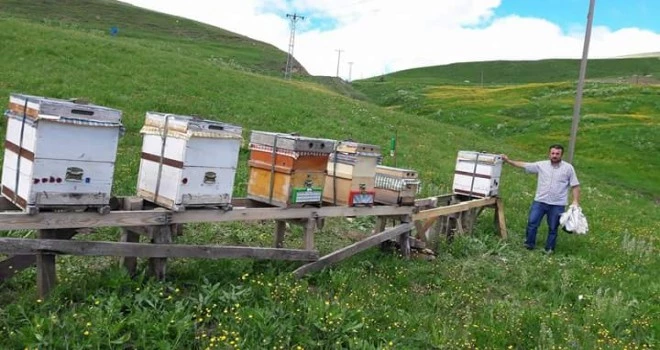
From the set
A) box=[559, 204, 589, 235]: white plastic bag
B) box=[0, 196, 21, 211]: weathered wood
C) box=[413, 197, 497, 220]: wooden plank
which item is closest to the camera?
box=[0, 196, 21, 211]: weathered wood

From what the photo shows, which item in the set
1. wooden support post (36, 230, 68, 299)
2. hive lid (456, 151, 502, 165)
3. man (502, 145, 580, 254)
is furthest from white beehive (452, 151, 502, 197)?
wooden support post (36, 230, 68, 299)

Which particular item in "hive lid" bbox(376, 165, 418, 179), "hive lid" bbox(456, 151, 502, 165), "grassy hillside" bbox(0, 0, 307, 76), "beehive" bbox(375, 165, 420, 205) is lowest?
"beehive" bbox(375, 165, 420, 205)

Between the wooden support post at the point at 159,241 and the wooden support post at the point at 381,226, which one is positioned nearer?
the wooden support post at the point at 159,241

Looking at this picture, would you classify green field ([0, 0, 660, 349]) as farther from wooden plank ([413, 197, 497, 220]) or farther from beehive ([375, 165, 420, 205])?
beehive ([375, 165, 420, 205])

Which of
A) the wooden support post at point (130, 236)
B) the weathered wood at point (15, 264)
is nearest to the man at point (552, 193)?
the wooden support post at point (130, 236)

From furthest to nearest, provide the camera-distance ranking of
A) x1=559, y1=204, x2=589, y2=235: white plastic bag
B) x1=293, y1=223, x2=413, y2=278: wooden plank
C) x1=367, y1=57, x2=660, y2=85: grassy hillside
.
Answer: x1=367, y1=57, x2=660, y2=85: grassy hillside, x1=559, y1=204, x2=589, y2=235: white plastic bag, x1=293, y1=223, x2=413, y2=278: wooden plank

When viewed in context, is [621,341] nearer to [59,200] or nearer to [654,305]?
[654,305]

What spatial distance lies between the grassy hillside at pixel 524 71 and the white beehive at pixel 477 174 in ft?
408

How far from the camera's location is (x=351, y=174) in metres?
9.58

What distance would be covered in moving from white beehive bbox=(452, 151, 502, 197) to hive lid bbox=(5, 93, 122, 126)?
9.57 metres

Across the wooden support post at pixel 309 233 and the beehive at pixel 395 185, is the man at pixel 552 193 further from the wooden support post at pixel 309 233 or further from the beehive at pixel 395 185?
the wooden support post at pixel 309 233

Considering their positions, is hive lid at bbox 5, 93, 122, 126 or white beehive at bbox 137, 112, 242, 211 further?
white beehive at bbox 137, 112, 242, 211

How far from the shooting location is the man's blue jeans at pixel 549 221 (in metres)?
13.6

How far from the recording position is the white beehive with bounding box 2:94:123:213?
6.09 m
